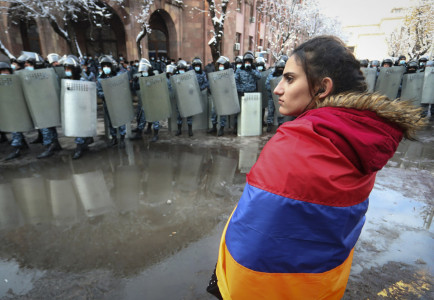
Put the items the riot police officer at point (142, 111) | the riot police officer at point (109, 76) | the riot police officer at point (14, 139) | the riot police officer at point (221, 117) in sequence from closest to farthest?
the riot police officer at point (14, 139) < the riot police officer at point (109, 76) < the riot police officer at point (142, 111) < the riot police officer at point (221, 117)

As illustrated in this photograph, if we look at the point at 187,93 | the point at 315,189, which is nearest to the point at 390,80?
the point at 187,93

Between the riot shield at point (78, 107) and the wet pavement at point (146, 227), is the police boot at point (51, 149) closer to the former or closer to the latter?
the wet pavement at point (146, 227)

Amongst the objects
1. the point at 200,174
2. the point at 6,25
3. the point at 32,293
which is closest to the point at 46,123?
the point at 200,174

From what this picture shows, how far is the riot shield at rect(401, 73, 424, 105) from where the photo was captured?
325 inches

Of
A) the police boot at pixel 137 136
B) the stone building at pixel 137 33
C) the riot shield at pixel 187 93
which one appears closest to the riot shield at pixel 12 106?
the police boot at pixel 137 136

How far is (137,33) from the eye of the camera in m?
14.7

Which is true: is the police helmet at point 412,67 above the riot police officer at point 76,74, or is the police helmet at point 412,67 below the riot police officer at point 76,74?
above

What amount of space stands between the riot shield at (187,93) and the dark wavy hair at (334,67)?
5.66 meters

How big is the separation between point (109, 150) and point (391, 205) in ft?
17.0

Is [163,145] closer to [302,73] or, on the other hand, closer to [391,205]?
[391,205]

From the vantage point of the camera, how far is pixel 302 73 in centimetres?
89

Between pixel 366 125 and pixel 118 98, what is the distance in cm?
556

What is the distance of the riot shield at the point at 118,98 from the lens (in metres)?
5.36

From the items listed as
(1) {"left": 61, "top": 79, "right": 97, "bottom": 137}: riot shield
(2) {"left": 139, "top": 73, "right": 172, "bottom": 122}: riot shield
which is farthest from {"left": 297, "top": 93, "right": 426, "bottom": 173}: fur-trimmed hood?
(2) {"left": 139, "top": 73, "right": 172, "bottom": 122}: riot shield
